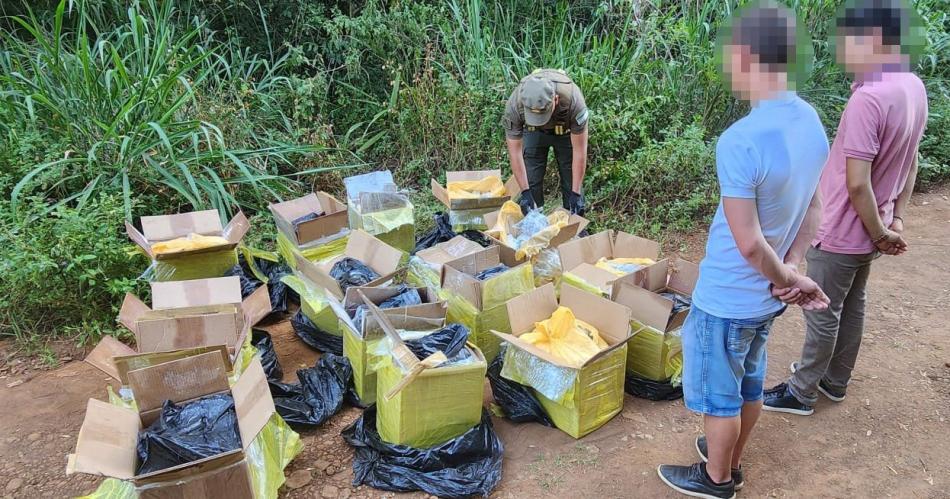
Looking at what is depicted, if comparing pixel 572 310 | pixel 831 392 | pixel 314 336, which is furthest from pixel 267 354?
pixel 831 392

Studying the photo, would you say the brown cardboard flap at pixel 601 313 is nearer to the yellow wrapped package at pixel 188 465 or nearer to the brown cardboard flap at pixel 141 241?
the yellow wrapped package at pixel 188 465

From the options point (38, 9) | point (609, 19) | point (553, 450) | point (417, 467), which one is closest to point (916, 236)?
point (609, 19)

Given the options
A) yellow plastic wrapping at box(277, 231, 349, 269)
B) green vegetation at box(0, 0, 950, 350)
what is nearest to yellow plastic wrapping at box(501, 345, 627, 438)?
yellow plastic wrapping at box(277, 231, 349, 269)

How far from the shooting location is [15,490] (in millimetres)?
2295

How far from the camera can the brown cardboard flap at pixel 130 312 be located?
2463 mm

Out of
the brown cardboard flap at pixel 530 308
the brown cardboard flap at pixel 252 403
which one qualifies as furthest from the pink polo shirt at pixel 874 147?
the brown cardboard flap at pixel 252 403

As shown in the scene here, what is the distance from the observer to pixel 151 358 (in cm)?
219

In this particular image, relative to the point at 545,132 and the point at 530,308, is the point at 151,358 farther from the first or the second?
the point at 545,132

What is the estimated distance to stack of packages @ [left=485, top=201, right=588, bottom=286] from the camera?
326cm

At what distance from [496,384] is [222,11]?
4.56m

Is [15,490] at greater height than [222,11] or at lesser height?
lesser

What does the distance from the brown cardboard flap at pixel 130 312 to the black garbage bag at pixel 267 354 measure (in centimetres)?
53

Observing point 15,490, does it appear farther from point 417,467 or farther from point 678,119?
point 678,119

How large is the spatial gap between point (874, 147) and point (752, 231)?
0.81 metres
